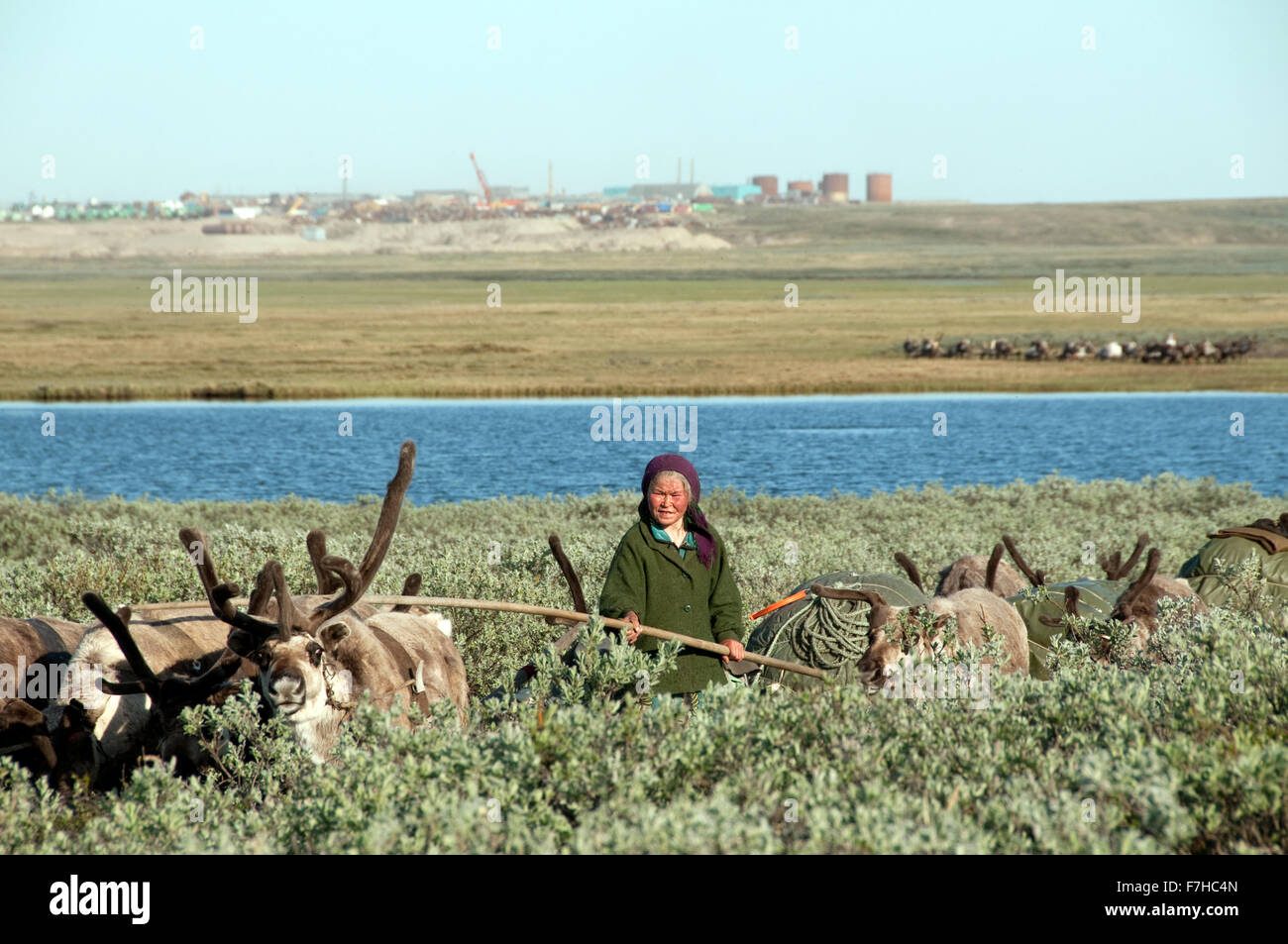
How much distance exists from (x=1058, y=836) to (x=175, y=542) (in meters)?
14.5

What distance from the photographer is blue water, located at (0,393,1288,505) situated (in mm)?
30875

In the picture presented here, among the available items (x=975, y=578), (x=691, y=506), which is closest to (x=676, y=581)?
(x=691, y=506)

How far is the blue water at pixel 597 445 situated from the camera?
30875 mm

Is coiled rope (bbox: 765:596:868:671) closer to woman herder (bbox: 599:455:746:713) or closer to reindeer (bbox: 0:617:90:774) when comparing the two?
woman herder (bbox: 599:455:746:713)

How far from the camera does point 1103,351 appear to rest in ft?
202

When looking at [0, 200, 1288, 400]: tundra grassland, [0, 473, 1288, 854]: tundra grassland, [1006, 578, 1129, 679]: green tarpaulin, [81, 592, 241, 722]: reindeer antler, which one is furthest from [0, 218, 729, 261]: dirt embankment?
[0, 473, 1288, 854]: tundra grassland

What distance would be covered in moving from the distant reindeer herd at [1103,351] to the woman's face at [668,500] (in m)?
54.9

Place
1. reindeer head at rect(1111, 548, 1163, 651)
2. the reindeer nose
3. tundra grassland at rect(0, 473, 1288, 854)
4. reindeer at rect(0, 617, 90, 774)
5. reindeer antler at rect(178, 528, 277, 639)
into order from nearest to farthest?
tundra grassland at rect(0, 473, 1288, 854), the reindeer nose, reindeer antler at rect(178, 528, 277, 639), reindeer at rect(0, 617, 90, 774), reindeer head at rect(1111, 548, 1163, 651)

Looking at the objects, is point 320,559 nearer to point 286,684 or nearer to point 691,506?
point 286,684

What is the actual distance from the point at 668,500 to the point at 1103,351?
58832mm

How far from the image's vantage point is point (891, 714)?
5.77 meters

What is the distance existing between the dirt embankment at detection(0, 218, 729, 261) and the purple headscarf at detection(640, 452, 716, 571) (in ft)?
552

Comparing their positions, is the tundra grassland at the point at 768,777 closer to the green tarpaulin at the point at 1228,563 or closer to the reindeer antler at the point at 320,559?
the reindeer antler at the point at 320,559
